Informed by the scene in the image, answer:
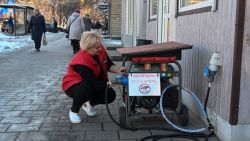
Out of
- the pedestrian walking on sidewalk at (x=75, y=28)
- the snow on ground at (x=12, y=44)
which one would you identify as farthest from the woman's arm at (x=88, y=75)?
the snow on ground at (x=12, y=44)

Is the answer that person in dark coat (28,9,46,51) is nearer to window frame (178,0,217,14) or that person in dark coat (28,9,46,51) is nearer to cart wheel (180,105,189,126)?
window frame (178,0,217,14)

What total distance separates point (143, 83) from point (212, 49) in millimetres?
917

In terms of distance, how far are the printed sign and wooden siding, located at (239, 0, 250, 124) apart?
107 cm

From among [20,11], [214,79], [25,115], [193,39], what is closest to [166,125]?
[214,79]

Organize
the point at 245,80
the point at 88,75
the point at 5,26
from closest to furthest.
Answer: the point at 245,80, the point at 88,75, the point at 5,26

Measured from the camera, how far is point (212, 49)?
4711 millimetres

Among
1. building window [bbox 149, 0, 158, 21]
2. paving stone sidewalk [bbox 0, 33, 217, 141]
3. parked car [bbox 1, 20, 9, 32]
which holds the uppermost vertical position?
building window [bbox 149, 0, 158, 21]

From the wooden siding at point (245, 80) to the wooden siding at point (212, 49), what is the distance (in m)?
0.13

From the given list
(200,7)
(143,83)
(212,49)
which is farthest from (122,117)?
(200,7)

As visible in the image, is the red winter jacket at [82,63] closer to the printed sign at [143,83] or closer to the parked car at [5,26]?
the printed sign at [143,83]

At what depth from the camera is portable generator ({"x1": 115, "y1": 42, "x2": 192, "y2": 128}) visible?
4.73 metres

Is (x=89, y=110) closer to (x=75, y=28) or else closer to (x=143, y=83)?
(x=143, y=83)

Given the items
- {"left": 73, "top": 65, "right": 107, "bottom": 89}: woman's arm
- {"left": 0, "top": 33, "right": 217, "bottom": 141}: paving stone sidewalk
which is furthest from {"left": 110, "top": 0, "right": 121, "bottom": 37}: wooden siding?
{"left": 73, "top": 65, "right": 107, "bottom": 89}: woman's arm

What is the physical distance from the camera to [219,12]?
14.6 feet
